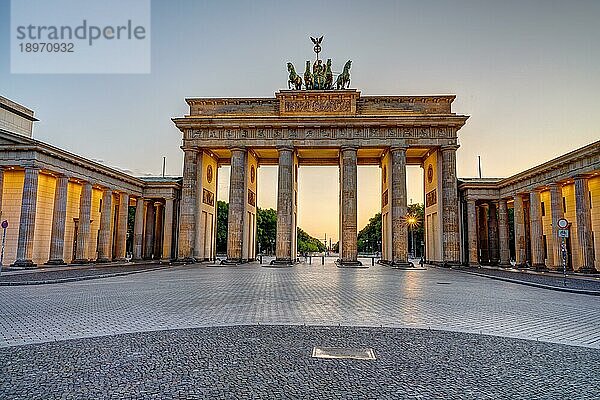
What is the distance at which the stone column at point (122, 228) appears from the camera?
141 feet

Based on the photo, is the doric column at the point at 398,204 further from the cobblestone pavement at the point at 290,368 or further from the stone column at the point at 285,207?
the cobblestone pavement at the point at 290,368

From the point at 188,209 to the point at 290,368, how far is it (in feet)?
126

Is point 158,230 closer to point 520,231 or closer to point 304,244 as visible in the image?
point 520,231

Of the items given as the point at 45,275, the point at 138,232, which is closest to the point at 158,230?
the point at 138,232

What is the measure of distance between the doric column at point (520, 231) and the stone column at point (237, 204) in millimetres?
26801

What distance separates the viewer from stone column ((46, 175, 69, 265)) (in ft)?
108

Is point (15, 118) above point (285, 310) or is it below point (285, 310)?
above

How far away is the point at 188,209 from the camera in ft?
140

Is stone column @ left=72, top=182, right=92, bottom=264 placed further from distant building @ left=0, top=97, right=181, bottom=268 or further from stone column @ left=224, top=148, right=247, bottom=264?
stone column @ left=224, top=148, right=247, bottom=264

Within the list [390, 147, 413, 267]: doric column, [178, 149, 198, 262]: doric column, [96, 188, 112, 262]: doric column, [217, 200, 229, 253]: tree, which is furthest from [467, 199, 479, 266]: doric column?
[217, 200, 229, 253]: tree

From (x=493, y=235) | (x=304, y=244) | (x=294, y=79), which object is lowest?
(x=304, y=244)

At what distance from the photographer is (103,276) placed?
22.3 meters

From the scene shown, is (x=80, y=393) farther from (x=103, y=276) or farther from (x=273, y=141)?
(x=273, y=141)

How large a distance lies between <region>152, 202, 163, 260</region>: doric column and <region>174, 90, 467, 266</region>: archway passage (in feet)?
31.7
